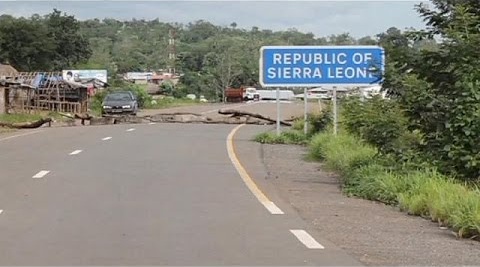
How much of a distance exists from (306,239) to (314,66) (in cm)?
1972

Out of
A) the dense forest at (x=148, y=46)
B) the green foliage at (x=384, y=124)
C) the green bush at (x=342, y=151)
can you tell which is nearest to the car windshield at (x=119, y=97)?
the dense forest at (x=148, y=46)

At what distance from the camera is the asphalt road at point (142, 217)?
901 centimetres

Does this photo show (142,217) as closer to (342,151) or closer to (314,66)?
(342,151)

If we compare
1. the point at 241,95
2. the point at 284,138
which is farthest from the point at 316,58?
the point at 241,95

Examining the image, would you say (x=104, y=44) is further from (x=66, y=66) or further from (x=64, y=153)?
(x=64, y=153)

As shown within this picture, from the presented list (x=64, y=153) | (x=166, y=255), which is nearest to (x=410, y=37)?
(x=166, y=255)

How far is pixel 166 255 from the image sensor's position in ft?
29.5

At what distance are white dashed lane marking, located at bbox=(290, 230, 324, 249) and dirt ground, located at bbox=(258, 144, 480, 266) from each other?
0.24 m

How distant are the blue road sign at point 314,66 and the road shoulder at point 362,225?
9648mm

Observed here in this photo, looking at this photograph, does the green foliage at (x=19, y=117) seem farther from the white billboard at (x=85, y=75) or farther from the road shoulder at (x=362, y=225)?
the road shoulder at (x=362, y=225)

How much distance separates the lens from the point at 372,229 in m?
11.2

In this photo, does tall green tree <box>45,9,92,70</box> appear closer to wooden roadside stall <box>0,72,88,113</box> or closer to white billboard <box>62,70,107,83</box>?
white billboard <box>62,70,107,83</box>

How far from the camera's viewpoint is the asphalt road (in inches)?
355

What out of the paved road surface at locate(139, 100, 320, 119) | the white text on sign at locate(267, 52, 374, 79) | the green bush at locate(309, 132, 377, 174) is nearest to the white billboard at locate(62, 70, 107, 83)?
the paved road surface at locate(139, 100, 320, 119)
